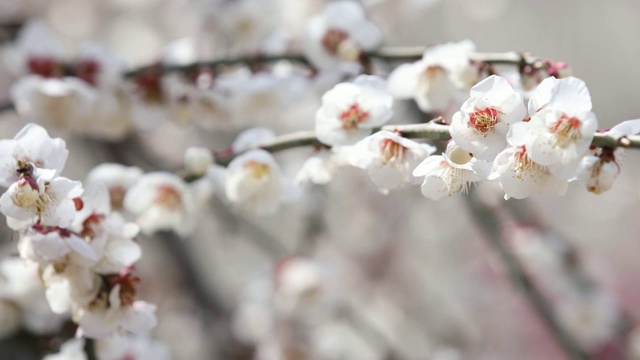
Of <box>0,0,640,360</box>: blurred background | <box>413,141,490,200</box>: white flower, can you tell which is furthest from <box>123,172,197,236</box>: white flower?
<box>413,141,490,200</box>: white flower

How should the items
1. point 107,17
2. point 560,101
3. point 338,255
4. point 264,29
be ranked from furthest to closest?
point 107,17 → point 338,255 → point 264,29 → point 560,101

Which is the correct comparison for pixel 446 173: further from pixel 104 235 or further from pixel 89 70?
pixel 89 70

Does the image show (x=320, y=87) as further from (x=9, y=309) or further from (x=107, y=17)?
(x=107, y=17)

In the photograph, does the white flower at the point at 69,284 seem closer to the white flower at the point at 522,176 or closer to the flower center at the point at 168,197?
the flower center at the point at 168,197

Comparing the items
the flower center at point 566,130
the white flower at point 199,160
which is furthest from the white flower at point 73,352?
the flower center at point 566,130

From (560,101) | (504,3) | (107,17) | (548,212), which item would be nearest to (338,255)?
(548,212)
